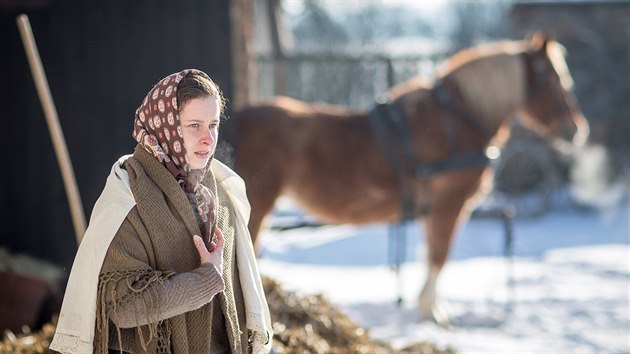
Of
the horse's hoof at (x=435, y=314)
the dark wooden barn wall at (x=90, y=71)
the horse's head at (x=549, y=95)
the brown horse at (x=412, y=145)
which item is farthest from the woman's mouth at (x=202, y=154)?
the horse's head at (x=549, y=95)

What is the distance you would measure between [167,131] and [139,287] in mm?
364

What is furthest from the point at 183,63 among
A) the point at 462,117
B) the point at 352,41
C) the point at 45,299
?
the point at 352,41

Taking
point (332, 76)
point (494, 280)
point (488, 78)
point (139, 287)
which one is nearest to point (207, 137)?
point (139, 287)

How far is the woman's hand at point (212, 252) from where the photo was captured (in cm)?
228

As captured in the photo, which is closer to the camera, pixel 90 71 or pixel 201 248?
pixel 201 248

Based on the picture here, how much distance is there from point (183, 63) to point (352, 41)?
85.5 feet

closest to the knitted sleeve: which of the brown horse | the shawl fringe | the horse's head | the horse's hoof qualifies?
the shawl fringe

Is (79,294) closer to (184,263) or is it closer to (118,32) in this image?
(184,263)

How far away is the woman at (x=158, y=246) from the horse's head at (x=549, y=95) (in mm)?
5015

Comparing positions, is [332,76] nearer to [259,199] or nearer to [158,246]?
[259,199]

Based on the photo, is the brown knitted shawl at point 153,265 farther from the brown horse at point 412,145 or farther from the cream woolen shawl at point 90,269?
the brown horse at point 412,145

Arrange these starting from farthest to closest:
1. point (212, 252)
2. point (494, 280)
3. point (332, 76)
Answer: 1. point (332, 76)
2. point (494, 280)
3. point (212, 252)

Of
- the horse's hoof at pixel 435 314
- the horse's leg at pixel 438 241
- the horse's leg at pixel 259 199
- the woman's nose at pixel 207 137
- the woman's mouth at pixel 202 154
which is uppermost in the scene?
the woman's nose at pixel 207 137

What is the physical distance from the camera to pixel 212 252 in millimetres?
2305
